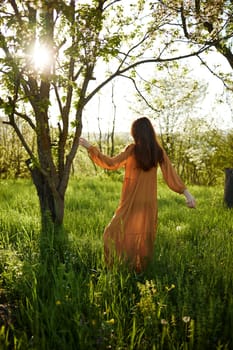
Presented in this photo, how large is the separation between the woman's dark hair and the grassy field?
89cm

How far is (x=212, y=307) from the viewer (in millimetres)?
2705

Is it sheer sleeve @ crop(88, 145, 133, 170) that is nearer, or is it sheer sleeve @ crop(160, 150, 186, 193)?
sheer sleeve @ crop(88, 145, 133, 170)

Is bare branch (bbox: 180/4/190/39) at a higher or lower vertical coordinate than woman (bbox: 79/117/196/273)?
higher

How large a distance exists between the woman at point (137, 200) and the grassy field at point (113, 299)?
0.22 metres

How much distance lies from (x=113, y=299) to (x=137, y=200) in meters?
1.35

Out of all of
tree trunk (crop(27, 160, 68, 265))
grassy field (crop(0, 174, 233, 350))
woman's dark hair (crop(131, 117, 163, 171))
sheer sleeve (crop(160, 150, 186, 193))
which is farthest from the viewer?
tree trunk (crop(27, 160, 68, 265))

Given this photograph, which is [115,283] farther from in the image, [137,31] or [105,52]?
[137,31]

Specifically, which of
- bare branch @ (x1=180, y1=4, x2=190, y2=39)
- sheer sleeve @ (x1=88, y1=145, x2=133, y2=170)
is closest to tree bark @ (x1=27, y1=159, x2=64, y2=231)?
sheer sleeve @ (x1=88, y1=145, x2=133, y2=170)

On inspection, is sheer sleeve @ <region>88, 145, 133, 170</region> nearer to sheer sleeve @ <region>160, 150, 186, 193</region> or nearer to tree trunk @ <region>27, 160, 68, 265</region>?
sheer sleeve @ <region>160, 150, 186, 193</region>

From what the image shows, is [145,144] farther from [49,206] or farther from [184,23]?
[184,23]

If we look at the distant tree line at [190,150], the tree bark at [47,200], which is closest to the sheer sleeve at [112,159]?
the tree bark at [47,200]

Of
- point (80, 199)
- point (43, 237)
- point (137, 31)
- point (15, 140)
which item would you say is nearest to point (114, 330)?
point (43, 237)

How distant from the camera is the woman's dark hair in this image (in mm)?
4086

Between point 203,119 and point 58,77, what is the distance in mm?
10987
